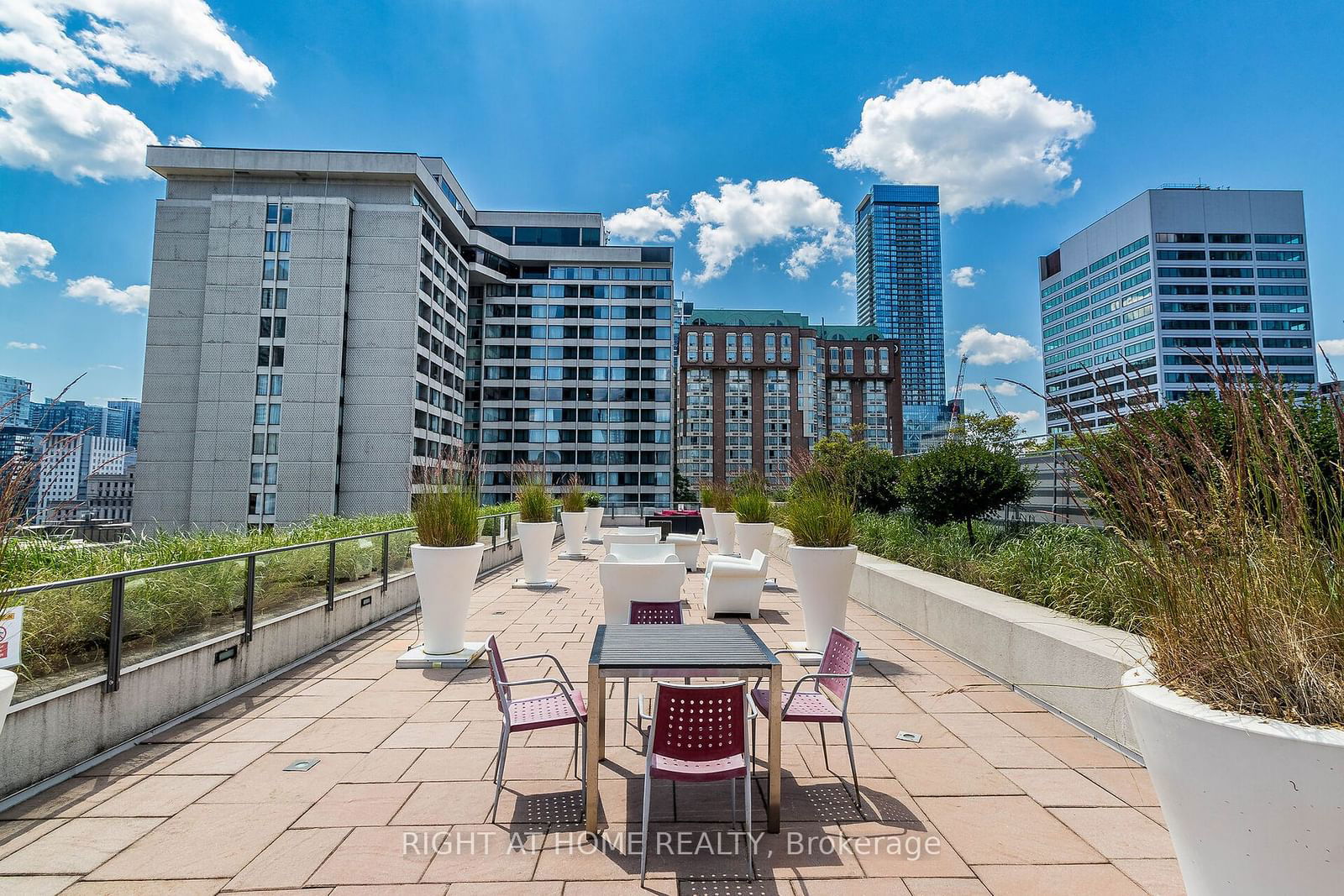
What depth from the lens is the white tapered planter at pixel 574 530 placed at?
12.6 meters

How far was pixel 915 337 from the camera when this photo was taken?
586ft

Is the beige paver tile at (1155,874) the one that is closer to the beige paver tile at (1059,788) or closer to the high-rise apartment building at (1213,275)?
the beige paver tile at (1059,788)

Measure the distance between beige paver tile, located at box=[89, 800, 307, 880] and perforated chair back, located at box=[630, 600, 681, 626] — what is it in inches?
75.1

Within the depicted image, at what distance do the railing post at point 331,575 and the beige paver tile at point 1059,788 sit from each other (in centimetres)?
531

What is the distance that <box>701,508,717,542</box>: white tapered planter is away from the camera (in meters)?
14.3

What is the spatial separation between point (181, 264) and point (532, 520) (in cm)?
3756

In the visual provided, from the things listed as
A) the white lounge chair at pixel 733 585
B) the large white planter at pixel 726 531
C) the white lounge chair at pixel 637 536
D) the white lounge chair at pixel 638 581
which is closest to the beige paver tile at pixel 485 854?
the white lounge chair at pixel 638 581

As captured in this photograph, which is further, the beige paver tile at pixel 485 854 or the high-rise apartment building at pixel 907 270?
the high-rise apartment building at pixel 907 270

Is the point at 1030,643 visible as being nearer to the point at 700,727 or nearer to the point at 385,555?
the point at 700,727

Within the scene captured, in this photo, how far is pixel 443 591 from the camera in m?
5.01

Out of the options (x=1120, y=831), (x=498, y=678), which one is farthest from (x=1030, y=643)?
(x=498, y=678)

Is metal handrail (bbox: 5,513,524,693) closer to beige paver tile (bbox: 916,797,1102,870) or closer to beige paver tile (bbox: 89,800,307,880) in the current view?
beige paver tile (bbox: 89,800,307,880)

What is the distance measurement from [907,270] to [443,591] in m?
190

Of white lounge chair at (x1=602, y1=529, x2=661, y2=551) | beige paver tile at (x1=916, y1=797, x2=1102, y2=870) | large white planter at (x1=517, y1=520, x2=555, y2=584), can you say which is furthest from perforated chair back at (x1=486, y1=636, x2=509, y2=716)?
large white planter at (x1=517, y1=520, x2=555, y2=584)
